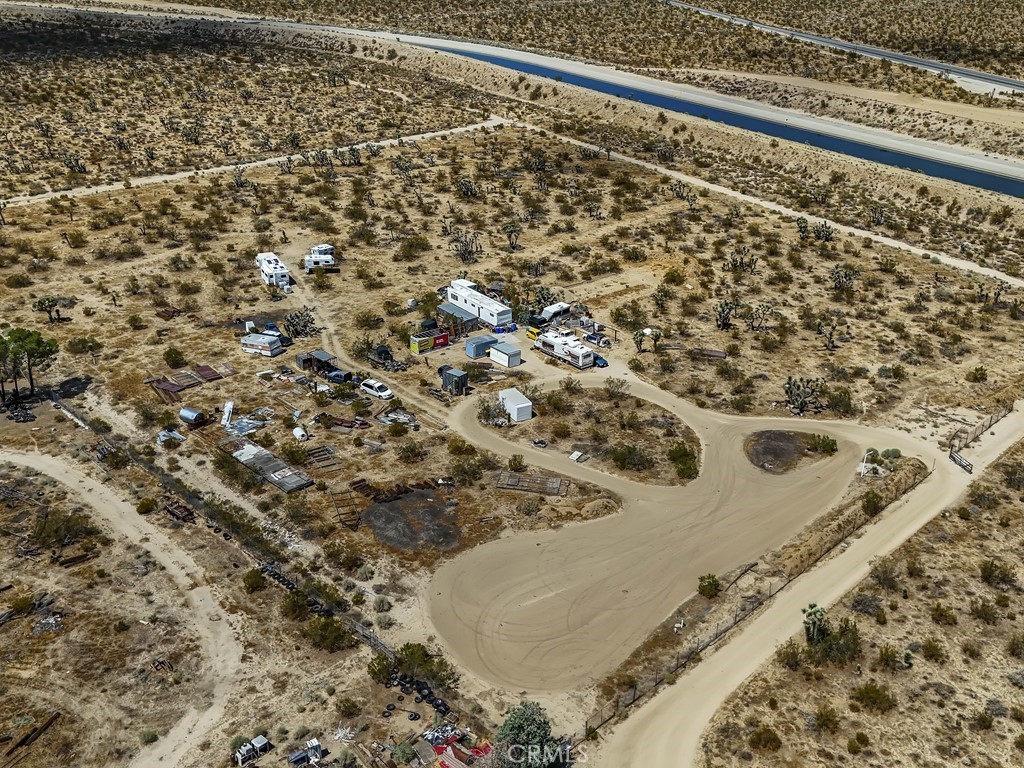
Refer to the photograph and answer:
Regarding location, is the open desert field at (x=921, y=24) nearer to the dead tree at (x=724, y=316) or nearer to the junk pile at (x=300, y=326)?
the dead tree at (x=724, y=316)

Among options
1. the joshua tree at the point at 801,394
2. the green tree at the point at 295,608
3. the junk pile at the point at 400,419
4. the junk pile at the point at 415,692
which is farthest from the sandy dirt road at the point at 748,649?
the junk pile at the point at 400,419

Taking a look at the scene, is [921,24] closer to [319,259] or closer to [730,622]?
[319,259]

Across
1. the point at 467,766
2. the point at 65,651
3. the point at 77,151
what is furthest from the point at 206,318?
the point at 77,151

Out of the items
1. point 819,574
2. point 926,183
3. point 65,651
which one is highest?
point 926,183

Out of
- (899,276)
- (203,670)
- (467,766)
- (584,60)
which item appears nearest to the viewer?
(467,766)

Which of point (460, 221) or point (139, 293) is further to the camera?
point (460, 221)

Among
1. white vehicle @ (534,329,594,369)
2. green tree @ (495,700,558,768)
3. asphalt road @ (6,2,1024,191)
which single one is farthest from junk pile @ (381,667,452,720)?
asphalt road @ (6,2,1024,191)

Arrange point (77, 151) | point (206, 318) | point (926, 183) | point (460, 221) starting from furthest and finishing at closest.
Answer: point (77, 151) → point (926, 183) → point (460, 221) → point (206, 318)

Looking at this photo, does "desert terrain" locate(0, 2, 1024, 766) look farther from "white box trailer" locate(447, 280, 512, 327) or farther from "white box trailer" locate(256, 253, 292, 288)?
"white box trailer" locate(447, 280, 512, 327)

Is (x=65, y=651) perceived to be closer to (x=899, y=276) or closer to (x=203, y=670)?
(x=203, y=670)
